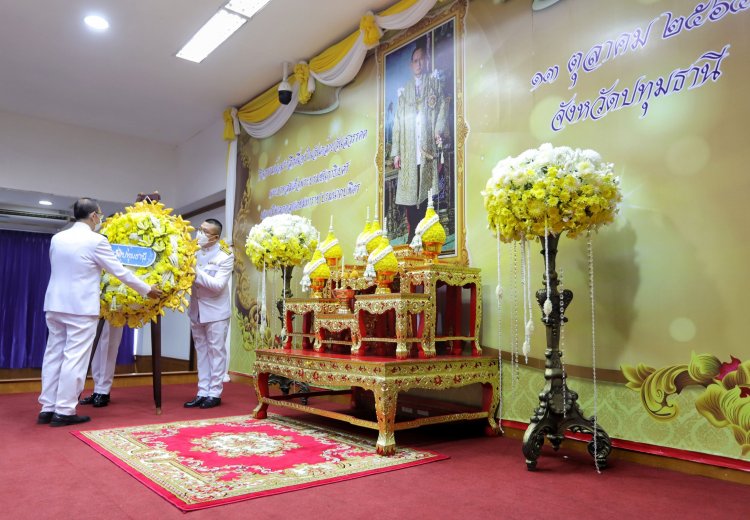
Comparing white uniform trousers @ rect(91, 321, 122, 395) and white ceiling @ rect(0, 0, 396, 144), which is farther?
white ceiling @ rect(0, 0, 396, 144)

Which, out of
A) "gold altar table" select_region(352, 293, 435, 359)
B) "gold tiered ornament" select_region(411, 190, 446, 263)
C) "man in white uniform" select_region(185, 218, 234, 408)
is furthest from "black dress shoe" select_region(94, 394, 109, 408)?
"gold tiered ornament" select_region(411, 190, 446, 263)

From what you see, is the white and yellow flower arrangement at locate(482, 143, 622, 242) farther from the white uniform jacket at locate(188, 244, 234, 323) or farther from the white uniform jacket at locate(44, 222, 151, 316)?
the white uniform jacket at locate(188, 244, 234, 323)

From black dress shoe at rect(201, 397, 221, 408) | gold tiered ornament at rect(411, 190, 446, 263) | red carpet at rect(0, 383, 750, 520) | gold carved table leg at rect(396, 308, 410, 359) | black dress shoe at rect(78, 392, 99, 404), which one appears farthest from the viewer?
black dress shoe at rect(78, 392, 99, 404)

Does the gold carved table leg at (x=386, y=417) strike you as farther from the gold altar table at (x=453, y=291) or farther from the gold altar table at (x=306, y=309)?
the gold altar table at (x=306, y=309)

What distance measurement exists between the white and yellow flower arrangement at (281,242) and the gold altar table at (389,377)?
3.80ft

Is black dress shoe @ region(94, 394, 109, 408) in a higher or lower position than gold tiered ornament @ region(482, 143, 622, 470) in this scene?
lower

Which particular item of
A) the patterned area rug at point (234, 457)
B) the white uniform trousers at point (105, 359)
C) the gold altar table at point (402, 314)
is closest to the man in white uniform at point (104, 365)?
the white uniform trousers at point (105, 359)

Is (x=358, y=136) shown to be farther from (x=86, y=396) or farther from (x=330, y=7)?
(x=86, y=396)

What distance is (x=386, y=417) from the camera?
125 inches

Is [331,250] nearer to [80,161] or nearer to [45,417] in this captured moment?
[45,417]

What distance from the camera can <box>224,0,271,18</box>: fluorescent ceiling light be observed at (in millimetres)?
5082

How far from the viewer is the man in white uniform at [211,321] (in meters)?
5.09

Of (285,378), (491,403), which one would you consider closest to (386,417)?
(491,403)

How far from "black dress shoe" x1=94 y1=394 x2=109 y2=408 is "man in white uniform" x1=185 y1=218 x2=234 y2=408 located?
712 mm
